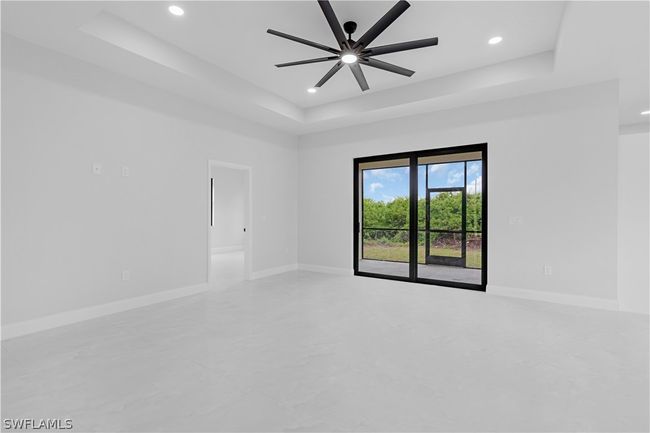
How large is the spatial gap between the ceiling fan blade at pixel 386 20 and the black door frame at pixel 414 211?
2.93 meters

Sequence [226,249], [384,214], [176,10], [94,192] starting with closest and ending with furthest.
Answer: [176,10] < [94,192] < [384,214] < [226,249]

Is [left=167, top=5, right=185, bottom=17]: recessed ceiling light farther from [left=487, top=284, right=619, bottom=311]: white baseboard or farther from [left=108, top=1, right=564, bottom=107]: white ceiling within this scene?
[left=487, top=284, right=619, bottom=311]: white baseboard

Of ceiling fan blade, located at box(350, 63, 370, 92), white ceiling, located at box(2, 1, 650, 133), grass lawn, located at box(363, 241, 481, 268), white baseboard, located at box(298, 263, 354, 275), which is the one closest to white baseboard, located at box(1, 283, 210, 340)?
white baseboard, located at box(298, 263, 354, 275)

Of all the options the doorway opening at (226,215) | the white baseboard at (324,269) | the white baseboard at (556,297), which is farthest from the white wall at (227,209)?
the white baseboard at (556,297)

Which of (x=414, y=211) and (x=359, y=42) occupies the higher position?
(x=359, y=42)

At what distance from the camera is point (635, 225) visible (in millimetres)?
5379

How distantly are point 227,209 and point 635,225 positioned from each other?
9935 millimetres

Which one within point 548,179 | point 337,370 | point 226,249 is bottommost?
point 337,370

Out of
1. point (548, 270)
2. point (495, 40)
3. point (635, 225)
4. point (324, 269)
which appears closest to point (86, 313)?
point (324, 269)

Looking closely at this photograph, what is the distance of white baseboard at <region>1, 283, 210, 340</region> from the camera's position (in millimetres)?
3098

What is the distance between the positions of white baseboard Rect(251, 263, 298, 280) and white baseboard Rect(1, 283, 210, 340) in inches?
52.2

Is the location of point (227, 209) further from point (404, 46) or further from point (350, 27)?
point (404, 46)

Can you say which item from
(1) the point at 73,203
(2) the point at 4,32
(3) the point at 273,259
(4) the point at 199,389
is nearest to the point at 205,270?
(3) the point at 273,259

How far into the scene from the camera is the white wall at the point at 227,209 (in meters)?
9.87
